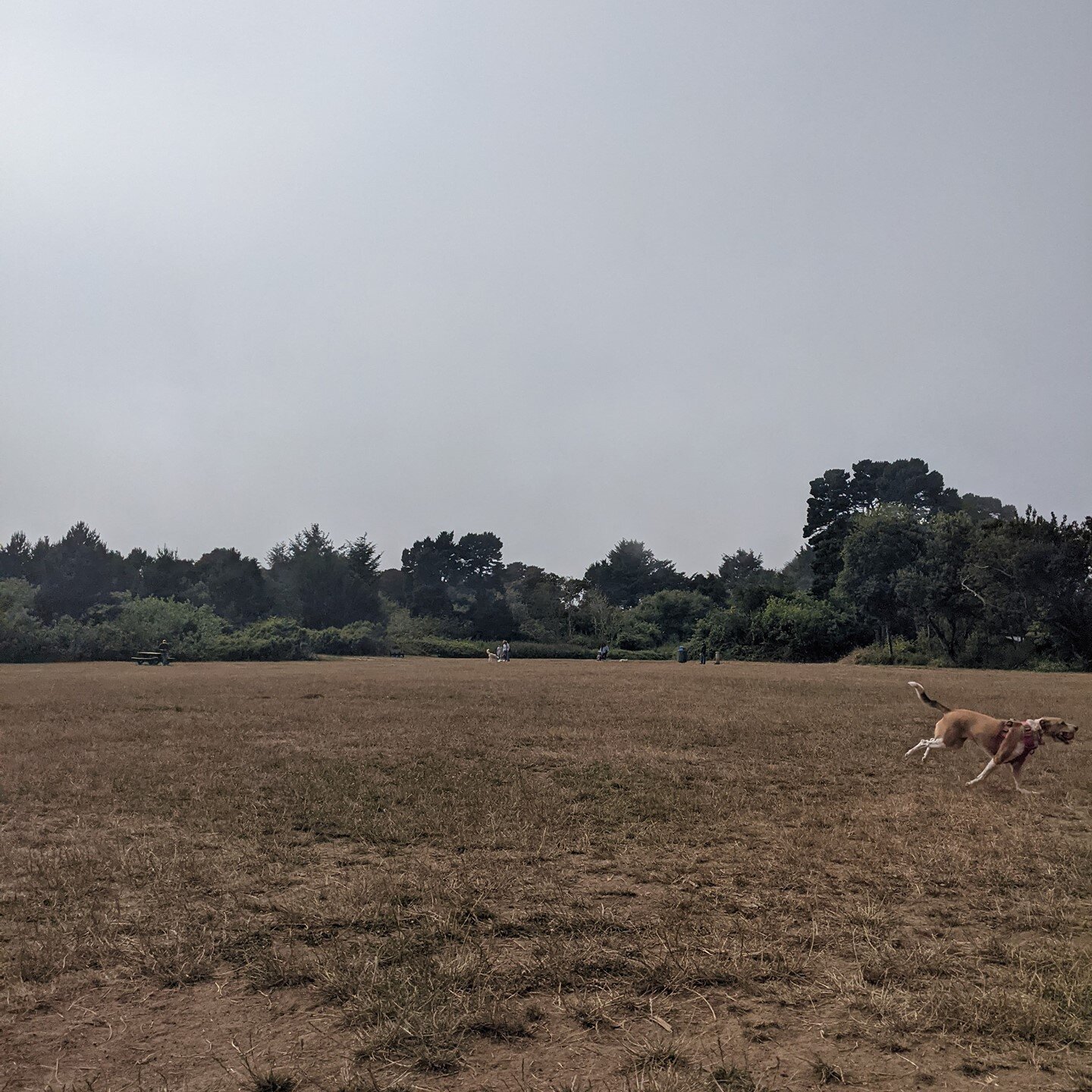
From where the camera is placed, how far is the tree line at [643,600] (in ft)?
108

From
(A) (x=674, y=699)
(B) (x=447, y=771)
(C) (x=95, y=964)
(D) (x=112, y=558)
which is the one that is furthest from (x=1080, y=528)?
(D) (x=112, y=558)

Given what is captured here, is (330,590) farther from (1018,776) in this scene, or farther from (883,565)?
(1018,776)

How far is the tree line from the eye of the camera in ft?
108

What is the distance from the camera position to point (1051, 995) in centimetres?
324

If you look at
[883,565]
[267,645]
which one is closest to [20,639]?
[267,645]

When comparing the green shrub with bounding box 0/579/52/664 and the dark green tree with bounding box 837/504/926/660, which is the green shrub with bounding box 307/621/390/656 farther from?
the dark green tree with bounding box 837/504/926/660

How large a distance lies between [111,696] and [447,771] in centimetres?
1171

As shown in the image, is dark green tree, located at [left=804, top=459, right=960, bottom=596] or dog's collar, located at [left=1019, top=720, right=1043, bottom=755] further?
dark green tree, located at [left=804, top=459, right=960, bottom=596]

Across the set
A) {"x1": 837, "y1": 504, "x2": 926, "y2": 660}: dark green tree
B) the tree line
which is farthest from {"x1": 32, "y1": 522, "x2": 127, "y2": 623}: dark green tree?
{"x1": 837, "y1": 504, "x2": 926, "y2": 660}: dark green tree

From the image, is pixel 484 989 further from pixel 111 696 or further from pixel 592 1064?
pixel 111 696

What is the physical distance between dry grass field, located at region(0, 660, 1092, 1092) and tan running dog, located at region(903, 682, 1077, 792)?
0.35 m

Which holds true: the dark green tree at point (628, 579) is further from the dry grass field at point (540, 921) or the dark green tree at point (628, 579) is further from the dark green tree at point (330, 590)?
the dry grass field at point (540, 921)

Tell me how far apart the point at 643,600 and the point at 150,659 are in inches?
1429

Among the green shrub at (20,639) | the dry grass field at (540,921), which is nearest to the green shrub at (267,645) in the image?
the green shrub at (20,639)
